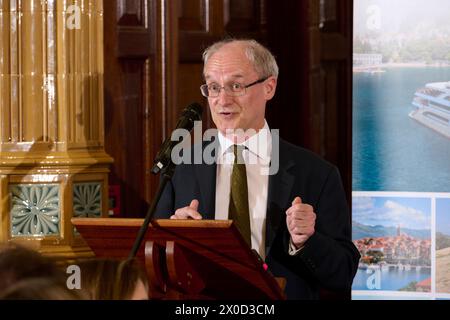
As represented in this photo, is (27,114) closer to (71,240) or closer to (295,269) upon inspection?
(71,240)

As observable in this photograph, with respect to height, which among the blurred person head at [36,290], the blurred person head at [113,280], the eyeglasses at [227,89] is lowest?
the blurred person head at [113,280]

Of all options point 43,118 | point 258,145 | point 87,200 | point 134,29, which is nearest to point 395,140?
point 258,145

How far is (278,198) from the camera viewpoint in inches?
124

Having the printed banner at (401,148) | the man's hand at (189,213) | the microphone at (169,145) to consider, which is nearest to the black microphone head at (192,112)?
the microphone at (169,145)

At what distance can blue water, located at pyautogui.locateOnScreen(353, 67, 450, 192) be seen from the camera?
3922 mm

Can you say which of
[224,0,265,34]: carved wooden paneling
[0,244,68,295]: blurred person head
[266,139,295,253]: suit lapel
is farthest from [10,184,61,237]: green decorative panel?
[0,244,68,295]: blurred person head

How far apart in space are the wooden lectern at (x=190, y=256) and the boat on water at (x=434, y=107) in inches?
60.8

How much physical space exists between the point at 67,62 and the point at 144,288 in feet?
5.97

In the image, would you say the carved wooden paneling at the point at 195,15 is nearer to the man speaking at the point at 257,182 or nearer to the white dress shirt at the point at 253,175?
the man speaking at the point at 257,182

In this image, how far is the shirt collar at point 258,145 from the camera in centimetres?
321

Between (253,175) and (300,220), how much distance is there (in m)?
0.47

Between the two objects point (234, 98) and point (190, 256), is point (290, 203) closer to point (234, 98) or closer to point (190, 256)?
point (234, 98)

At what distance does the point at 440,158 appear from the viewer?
3.92 meters
